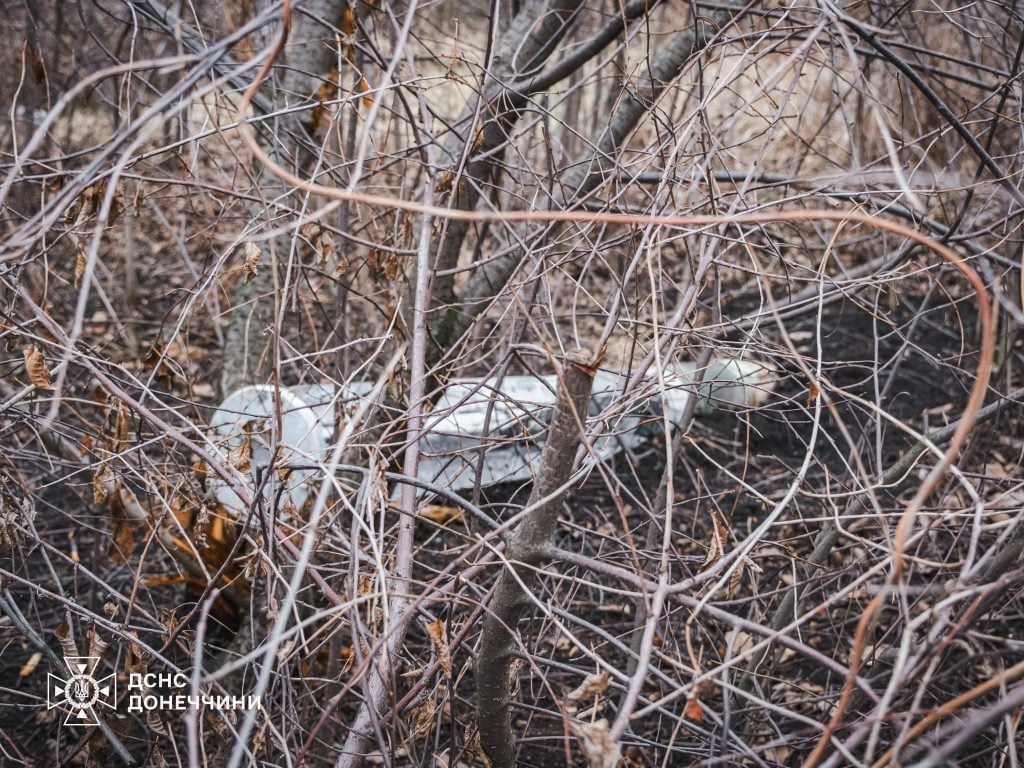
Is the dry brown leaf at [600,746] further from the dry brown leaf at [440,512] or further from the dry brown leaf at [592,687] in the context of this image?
the dry brown leaf at [440,512]

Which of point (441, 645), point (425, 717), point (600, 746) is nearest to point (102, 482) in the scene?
point (425, 717)

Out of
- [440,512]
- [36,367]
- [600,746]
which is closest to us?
[600,746]

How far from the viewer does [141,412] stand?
1.77 metres

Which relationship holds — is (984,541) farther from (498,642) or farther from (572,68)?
(498,642)

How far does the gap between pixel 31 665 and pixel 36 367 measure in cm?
186

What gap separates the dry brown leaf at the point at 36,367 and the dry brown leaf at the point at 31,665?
180 centimetres

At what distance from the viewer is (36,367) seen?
1.77 meters

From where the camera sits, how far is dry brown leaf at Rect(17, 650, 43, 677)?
3.07 meters

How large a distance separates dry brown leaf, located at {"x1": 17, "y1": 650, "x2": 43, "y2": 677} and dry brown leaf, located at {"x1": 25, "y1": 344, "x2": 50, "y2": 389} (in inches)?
71.0

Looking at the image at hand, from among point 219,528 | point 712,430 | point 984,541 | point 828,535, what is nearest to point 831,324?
point 712,430

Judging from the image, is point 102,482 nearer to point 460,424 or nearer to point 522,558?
point 522,558

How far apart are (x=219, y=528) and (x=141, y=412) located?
148 cm

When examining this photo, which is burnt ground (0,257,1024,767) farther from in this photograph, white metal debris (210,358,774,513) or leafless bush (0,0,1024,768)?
white metal debris (210,358,774,513)

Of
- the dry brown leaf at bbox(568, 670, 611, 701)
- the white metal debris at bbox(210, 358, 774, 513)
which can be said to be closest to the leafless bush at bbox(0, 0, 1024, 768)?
the dry brown leaf at bbox(568, 670, 611, 701)
